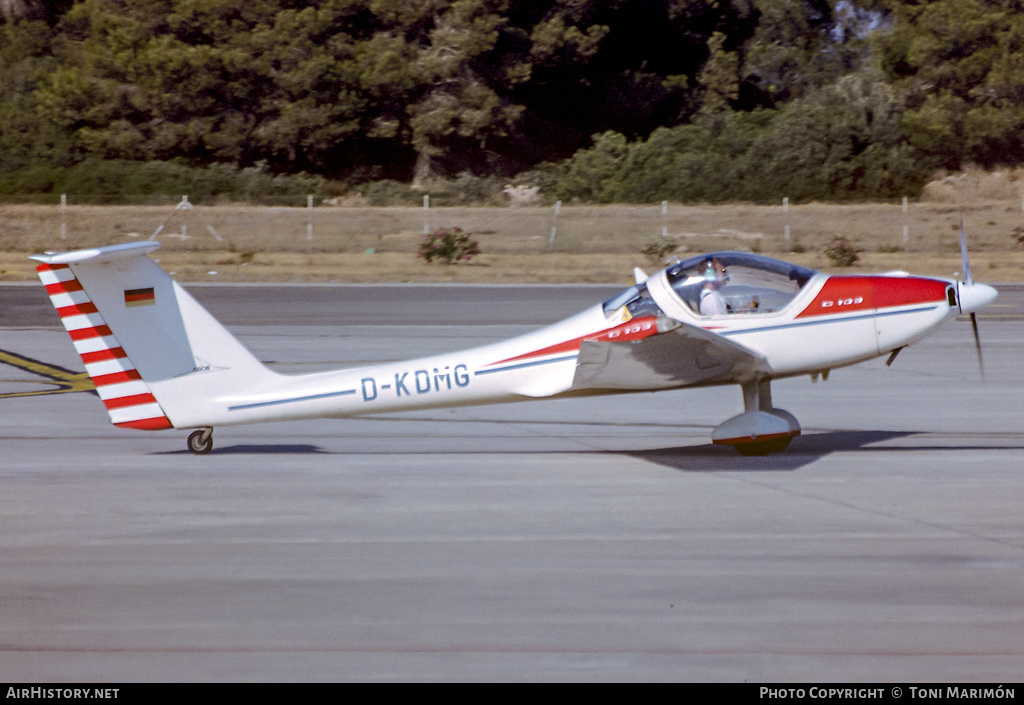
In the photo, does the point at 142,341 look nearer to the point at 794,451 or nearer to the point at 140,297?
the point at 140,297

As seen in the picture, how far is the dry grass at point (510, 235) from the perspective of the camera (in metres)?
37.3

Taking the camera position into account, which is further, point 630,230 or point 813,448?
point 630,230

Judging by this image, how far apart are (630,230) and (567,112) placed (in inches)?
628

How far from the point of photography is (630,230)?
153 ft

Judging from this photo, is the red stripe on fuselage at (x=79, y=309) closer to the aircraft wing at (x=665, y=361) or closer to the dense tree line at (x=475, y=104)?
the aircraft wing at (x=665, y=361)

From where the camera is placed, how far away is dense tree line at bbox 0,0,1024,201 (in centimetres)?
5466

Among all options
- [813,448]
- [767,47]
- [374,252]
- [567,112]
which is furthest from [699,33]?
[813,448]

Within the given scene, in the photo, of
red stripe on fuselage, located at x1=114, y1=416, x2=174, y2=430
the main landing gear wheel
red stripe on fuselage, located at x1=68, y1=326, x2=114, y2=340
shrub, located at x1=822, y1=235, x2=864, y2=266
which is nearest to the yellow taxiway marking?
→ the main landing gear wheel

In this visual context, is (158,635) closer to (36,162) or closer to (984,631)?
(984,631)

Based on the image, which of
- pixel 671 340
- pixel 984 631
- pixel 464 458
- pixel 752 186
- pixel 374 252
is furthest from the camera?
pixel 752 186

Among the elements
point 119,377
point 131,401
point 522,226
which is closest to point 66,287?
point 119,377

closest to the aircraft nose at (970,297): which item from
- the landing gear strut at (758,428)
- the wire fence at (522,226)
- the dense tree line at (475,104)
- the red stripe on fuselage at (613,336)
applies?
the landing gear strut at (758,428)

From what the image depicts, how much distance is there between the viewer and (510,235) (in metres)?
47.7

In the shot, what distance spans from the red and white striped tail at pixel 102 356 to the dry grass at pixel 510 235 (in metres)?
24.7
